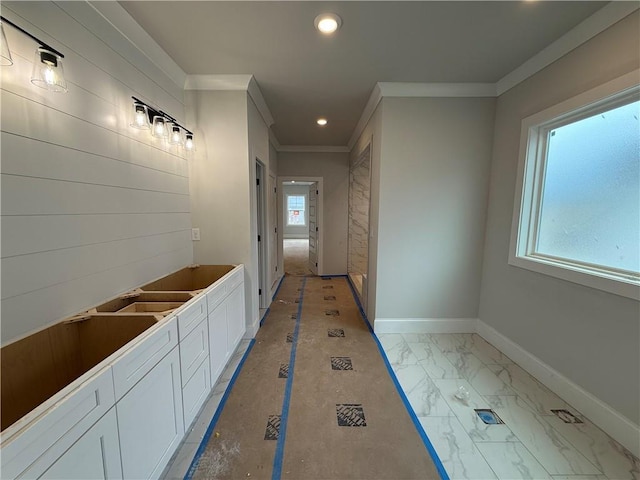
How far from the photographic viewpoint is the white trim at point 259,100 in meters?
2.57

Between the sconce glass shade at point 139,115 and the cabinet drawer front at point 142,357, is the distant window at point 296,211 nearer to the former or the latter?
the sconce glass shade at point 139,115

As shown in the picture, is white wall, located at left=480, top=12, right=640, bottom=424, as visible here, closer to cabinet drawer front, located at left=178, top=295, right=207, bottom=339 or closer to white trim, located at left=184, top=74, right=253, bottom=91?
white trim, located at left=184, top=74, right=253, bottom=91

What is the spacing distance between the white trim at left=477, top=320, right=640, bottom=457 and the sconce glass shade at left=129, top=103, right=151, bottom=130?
367 centimetres

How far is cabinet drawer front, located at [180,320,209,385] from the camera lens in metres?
1.51

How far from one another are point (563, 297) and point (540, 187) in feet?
3.15

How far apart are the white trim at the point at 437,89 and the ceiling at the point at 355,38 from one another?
68 mm

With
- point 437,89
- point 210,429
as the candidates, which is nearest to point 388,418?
point 210,429

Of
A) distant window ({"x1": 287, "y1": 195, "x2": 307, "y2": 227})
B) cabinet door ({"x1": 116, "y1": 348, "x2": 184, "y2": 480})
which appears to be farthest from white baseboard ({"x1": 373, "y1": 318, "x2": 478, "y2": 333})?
distant window ({"x1": 287, "y1": 195, "x2": 307, "y2": 227})

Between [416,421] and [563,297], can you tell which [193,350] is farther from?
[563,297]

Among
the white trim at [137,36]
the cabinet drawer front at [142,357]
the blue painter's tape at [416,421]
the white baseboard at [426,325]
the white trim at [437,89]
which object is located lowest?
the blue painter's tape at [416,421]

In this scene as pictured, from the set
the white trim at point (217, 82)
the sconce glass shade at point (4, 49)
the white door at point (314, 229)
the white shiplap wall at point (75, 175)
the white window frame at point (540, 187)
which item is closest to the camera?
the sconce glass shade at point (4, 49)

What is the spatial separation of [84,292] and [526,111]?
3618mm

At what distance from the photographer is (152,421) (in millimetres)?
1229

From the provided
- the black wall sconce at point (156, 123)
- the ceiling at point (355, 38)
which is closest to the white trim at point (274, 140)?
the ceiling at point (355, 38)
